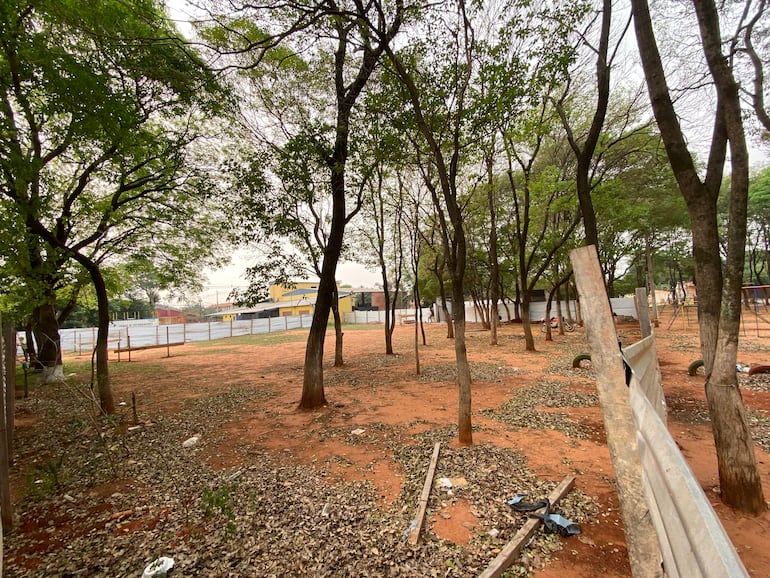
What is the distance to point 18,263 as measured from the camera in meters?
5.43

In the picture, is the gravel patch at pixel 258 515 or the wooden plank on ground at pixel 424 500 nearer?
the gravel patch at pixel 258 515

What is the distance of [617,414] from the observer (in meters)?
1.55

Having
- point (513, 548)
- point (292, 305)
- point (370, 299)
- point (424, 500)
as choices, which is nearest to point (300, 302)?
point (292, 305)

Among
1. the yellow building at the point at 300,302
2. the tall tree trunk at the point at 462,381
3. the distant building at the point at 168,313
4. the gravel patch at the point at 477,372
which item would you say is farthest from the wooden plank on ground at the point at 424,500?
the distant building at the point at 168,313

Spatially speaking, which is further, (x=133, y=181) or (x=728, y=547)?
(x=133, y=181)

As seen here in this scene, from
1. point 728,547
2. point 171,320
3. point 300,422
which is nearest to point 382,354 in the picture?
point 300,422

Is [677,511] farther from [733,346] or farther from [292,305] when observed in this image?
[292,305]

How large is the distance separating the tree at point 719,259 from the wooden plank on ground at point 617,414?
1.76 m

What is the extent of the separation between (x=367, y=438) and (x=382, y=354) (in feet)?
26.8

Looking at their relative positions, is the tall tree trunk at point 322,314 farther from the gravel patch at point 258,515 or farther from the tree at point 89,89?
the tree at point 89,89

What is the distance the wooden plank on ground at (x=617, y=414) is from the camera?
1.40 metres

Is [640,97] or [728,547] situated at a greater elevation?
[640,97]

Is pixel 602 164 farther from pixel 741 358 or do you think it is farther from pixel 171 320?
pixel 171 320

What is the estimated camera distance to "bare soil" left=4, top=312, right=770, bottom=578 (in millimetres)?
2312
